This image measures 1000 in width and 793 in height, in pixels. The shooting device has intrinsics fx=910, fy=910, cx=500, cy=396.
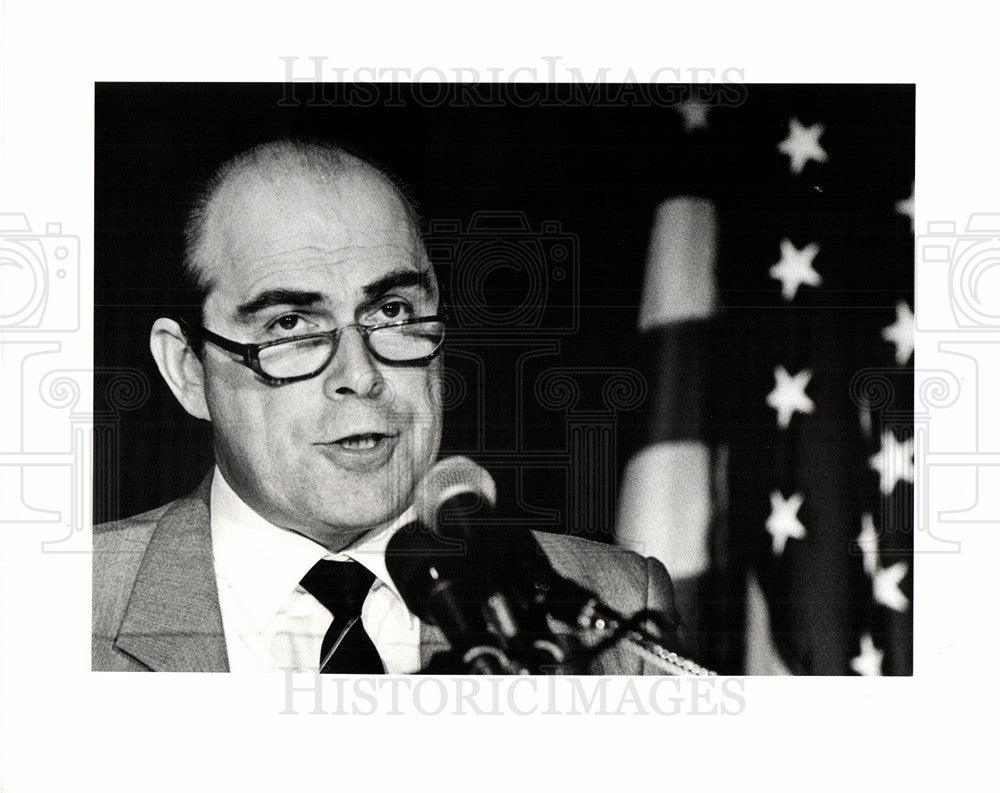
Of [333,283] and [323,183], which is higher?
[323,183]

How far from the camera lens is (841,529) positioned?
2.48 m

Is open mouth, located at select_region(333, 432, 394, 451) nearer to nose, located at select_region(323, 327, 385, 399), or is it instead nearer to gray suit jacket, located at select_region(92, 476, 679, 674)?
nose, located at select_region(323, 327, 385, 399)

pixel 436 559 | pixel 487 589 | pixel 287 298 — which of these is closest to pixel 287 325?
pixel 287 298

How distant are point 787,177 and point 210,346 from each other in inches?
64.4

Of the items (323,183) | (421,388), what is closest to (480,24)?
(323,183)

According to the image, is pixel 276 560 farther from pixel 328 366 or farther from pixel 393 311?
pixel 393 311

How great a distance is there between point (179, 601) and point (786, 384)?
175 cm

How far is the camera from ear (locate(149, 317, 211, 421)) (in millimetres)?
2473

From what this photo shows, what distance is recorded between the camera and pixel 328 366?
2.42m

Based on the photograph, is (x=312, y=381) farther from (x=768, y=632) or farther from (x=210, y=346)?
(x=768, y=632)

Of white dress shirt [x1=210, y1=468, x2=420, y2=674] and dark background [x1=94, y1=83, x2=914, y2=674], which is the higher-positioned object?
dark background [x1=94, y1=83, x2=914, y2=674]

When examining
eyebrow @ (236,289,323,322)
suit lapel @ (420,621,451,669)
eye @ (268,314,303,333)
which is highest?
eyebrow @ (236,289,323,322)

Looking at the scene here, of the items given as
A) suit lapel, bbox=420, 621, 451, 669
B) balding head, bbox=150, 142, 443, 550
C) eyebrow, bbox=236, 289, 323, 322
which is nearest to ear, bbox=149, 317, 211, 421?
balding head, bbox=150, 142, 443, 550

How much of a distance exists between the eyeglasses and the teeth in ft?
0.66
